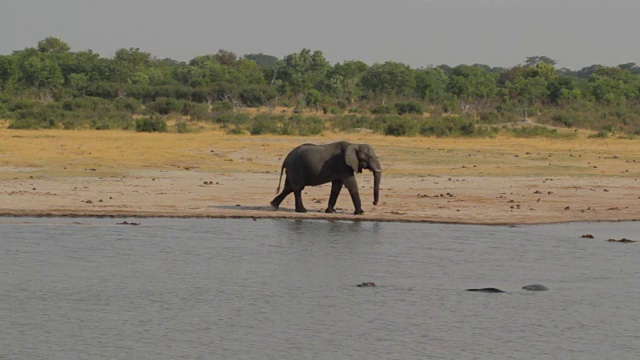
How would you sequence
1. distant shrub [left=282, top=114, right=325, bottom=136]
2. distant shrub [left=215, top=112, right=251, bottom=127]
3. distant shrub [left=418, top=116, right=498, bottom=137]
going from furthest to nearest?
distant shrub [left=215, top=112, right=251, bottom=127]
distant shrub [left=418, top=116, right=498, bottom=137]
distant shrub [left=282, top=114, right=325, bottom=136]

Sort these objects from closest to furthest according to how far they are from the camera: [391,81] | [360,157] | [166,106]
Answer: [360,157] < [166,106] < [391,81]

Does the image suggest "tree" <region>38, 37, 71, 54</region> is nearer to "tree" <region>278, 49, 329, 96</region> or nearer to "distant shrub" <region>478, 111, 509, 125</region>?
"tree" <region>278, 49, 329, 96</region>

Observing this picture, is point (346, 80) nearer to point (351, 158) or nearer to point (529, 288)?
point (351, 158)

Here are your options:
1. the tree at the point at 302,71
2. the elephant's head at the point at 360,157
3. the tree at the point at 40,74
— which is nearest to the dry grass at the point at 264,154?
the elephant's head at the point at 360,157

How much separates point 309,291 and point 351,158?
252 inches

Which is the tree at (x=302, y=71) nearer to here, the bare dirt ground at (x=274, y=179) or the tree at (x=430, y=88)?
the tree at (x=430, y=88)

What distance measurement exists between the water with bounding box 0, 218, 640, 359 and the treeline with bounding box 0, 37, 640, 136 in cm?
2342

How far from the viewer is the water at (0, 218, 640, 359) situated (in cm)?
1122

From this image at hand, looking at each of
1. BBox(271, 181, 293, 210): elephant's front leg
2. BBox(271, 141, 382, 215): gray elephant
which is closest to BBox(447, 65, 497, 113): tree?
BBox(271, 181, 293, 210): elephant's front leg

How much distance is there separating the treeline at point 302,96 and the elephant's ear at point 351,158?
21735 mm

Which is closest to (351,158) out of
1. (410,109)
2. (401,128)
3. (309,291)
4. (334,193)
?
(334,193)

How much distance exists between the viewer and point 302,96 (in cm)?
7219

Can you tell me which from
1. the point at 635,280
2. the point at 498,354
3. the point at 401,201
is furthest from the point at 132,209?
the point at 498,354

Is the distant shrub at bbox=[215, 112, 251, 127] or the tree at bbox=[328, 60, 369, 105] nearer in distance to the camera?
the distant shrub at bbox=[215, 112, 251, 127]
